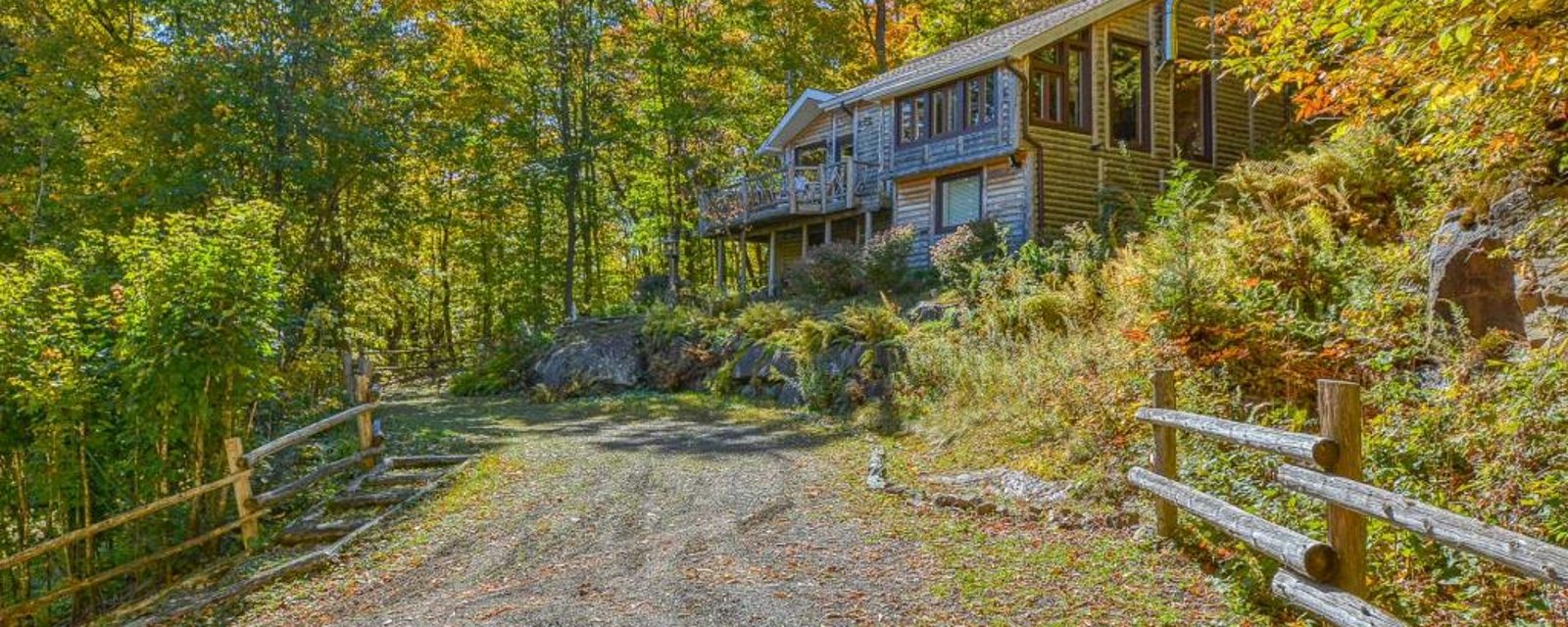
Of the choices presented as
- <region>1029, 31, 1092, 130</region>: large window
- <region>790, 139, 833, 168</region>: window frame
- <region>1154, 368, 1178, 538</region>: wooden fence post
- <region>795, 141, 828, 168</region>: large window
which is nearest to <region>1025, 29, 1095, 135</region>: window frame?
<region>1029, 31, 1092, 130</region>: large window

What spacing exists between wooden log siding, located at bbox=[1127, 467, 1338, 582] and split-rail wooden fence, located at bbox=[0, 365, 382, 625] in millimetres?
8136

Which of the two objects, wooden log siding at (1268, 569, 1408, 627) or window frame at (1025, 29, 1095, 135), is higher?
window frame at (1025, 29, 1095, 135)

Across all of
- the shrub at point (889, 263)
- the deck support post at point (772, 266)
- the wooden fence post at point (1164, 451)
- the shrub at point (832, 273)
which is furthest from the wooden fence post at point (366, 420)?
the deck support post at point (772, 266)

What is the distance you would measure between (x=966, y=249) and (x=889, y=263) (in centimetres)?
199

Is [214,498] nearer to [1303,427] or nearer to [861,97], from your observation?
[1303,427]

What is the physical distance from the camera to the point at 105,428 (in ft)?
26.1

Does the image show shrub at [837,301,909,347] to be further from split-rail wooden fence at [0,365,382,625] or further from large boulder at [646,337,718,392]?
split-rail wooden fence at [0,365,382,625]

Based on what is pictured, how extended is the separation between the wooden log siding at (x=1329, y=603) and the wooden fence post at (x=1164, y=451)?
5.09 feet

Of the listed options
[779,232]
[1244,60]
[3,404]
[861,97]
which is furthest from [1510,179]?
[779,232]

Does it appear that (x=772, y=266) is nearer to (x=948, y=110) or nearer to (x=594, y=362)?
(x=594, y=362)

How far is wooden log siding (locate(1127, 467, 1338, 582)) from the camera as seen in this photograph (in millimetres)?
4090

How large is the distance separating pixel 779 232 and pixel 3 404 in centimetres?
2079

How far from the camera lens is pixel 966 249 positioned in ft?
57.4

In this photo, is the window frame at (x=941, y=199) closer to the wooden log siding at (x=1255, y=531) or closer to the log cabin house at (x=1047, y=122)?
the log cabin house at (x=1047, y=122)
